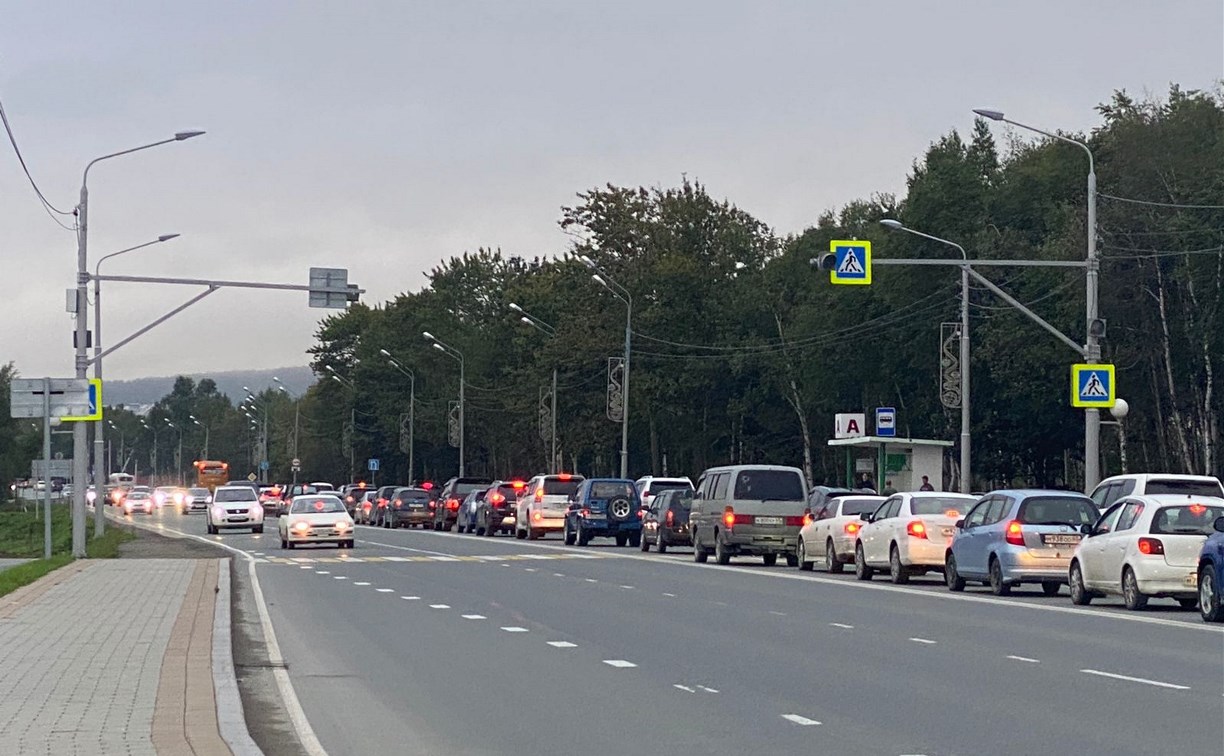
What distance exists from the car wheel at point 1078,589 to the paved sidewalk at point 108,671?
1116cm

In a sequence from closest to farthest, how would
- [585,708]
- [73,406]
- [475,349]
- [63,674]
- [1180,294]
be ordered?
[585,708] → [63,674] → [73,406] → [1180,294] → [475,349]

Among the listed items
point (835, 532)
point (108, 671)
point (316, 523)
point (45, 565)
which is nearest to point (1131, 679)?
point (108, 671)

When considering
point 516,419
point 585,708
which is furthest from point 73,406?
point 516,419

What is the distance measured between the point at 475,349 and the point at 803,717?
365ft

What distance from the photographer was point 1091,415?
38.6 meters

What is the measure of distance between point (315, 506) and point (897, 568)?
833 inches

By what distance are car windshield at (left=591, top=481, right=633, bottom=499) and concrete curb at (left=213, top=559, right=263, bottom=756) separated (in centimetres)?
2642

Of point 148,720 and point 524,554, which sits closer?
point 148,720

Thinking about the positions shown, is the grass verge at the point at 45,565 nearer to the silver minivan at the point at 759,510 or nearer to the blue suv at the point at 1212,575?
the silver minivan at the point at 759,510

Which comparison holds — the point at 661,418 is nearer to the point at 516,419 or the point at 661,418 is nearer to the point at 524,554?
the point at 516,419

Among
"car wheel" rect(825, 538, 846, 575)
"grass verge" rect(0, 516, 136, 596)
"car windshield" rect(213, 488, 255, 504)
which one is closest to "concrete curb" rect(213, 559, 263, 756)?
"grass verge" rect(0, 516, 136, 596)

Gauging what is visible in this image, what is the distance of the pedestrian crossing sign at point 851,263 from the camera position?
126 ft

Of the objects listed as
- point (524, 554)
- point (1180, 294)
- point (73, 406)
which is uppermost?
point (1180, 294)

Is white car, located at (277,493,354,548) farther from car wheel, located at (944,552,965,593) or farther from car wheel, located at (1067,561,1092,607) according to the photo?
car wheel, located at (1067,561,1092,607)
